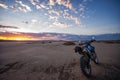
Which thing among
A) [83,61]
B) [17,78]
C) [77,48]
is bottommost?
[17,78]

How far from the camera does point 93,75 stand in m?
5.41

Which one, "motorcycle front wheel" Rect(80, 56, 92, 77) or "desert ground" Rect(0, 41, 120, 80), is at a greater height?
"motorcycle front wheel" Rect(80, 56, 92, 77)

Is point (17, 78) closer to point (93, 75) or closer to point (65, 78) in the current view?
point (65, 78)

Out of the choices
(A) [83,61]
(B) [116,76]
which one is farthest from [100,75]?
(A) [83,61]

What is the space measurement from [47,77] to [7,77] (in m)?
1.97

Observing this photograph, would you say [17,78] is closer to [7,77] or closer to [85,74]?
[7,77]

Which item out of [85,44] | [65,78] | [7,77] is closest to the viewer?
[65,78]

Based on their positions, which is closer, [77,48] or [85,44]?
[77,48]

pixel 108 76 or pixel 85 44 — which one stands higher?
pixel 85 44

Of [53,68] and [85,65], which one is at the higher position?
[85,65]

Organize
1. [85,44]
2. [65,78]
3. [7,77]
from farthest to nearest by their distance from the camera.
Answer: [85,44]
[7,77]
[65,78]

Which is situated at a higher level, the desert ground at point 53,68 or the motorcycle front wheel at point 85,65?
the motorcycle front wheel at point 85,65

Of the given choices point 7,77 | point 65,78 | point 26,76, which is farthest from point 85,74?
point 7,77

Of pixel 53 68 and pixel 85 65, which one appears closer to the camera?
pixel 85 65
